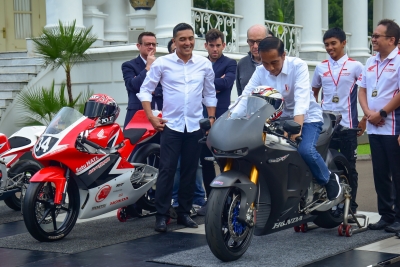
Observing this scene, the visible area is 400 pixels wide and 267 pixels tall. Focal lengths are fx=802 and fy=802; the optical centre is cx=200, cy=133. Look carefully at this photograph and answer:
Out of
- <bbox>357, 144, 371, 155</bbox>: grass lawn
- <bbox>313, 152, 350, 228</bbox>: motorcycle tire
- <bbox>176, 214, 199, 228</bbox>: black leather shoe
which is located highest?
<bbox>313, 152, 350, 228</bbox>: motorcycle tire

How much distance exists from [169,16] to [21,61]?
3.06m

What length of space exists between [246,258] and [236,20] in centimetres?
1277

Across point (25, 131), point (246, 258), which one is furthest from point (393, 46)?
point (25, 131)

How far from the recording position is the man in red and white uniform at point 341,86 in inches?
303

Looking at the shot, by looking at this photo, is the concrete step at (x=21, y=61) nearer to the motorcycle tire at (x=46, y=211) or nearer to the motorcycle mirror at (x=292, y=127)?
the motorcycle tire at (x=46, y=211)

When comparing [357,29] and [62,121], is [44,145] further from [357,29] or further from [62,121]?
[357,29]

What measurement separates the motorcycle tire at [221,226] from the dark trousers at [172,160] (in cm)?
161

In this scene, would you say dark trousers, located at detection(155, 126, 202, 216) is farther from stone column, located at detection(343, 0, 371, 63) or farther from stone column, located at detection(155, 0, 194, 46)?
stone column, located at detection(343, 0, 371, 63)

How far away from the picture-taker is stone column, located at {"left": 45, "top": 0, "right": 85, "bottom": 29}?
15.0m

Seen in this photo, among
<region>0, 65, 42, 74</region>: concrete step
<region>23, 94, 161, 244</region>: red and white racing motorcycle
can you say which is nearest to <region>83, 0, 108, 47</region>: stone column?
<region>0, 65, 42, 74</region>: concrete step

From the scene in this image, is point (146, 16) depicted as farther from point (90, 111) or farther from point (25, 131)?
point (90, 111)

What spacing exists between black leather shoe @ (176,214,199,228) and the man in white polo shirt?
1650 millimetres

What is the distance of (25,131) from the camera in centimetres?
913

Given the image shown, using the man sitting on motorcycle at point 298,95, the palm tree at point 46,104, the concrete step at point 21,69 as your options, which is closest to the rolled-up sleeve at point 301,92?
the man sitting on motorcycle at point 298,95
